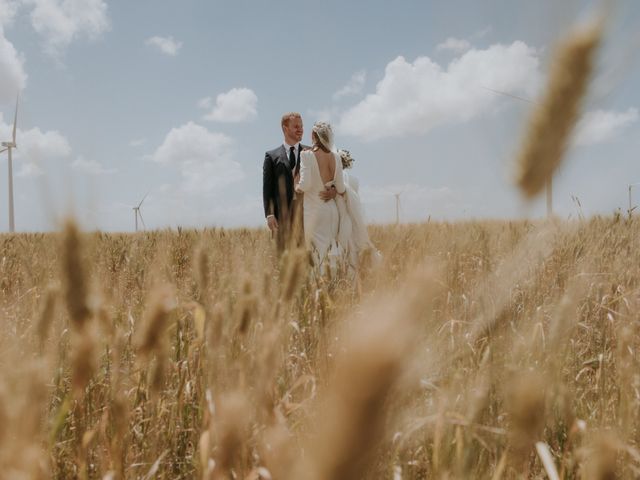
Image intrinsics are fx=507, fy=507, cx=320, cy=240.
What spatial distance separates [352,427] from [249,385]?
2.22 feet

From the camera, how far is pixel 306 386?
110 centimetres

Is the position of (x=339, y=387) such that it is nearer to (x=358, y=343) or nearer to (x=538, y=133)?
(x=358, y=343)

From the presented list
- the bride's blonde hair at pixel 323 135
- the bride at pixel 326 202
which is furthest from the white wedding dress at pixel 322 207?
the bride's blonde hair at pixel 323 135

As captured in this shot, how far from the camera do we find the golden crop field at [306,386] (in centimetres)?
33

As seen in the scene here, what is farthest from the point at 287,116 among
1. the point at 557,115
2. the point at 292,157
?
the point at 557,115

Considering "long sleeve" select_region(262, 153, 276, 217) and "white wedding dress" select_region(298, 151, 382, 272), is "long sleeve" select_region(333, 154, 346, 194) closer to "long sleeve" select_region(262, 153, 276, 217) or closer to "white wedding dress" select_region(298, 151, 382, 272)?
"white wedding dress" select_region(298, 151, 382, 272)

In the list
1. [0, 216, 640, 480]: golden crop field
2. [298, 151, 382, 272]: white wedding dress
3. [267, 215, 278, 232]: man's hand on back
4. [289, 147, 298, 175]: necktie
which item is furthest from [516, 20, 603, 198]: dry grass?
[289, 147, 298, 175]: necktie

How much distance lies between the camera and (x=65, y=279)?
840 millimetres

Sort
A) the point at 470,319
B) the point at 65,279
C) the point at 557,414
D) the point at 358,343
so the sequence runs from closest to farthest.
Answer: the point at 358,343 → the point at 65,279 → the point at 557,414 → the point at 470,319

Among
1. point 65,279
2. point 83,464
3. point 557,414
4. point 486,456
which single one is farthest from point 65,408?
point 557,414

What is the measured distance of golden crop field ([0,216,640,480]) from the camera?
13.1 inches

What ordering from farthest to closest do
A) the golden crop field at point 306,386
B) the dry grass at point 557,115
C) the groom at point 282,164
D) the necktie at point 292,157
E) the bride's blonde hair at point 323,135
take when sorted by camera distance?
the necktie at point 292,157 < the groom at point 282,164 < the bride's blonde hair at point 323,135 < the dry grass at point 557,115 < the golden crop field at point 306,386

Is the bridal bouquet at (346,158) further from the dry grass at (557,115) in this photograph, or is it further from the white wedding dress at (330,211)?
the dry grass at (557,115)

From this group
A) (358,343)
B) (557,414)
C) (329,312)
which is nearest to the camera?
(358,343)
